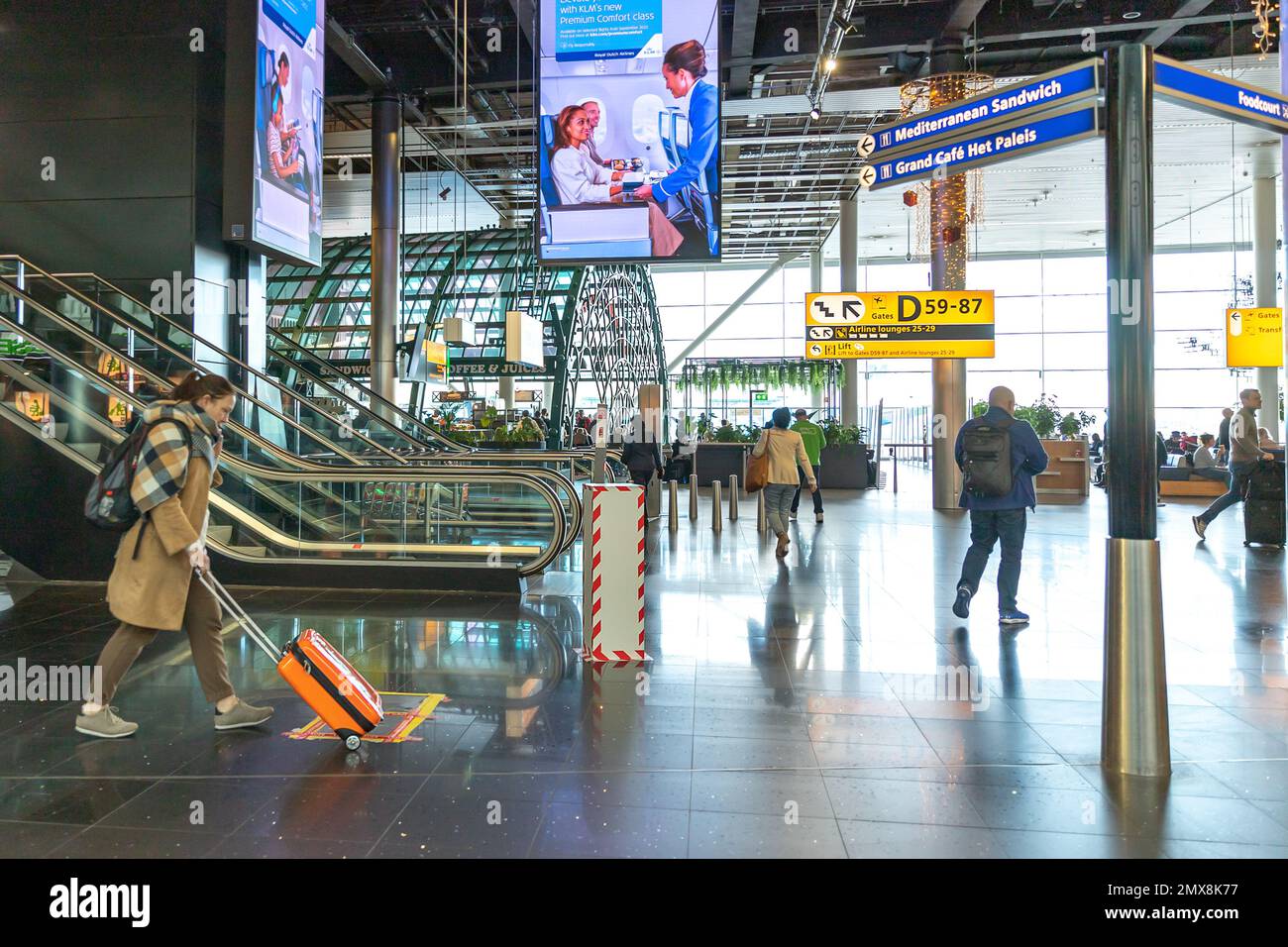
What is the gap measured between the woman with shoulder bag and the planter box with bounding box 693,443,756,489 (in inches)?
450

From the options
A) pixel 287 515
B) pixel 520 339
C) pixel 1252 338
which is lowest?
pixel 287 515

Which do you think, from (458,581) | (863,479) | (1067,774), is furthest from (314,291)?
(1067,774)

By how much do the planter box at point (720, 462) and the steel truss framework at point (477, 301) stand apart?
457 cm

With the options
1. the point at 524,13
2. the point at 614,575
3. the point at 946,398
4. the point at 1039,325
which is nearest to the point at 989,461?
the point at 614,575

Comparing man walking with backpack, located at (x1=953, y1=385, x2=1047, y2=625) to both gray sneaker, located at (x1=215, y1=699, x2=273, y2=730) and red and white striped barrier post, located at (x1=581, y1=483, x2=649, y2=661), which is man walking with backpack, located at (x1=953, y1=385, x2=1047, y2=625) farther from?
gray sneaker, located at (x1=215, y1=699, x2=273, y2=730)

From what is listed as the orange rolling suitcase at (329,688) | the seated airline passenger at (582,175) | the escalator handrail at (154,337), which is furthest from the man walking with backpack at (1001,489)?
the escalator handrail at (154,337)

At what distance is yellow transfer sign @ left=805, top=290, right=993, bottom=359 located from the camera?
17.3 meters

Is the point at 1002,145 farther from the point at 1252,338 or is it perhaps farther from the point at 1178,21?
the point at 1252,338

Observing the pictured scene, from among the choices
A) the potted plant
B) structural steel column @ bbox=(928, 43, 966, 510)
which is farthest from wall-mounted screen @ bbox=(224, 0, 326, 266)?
the potted plant

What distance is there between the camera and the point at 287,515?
29.2 ft

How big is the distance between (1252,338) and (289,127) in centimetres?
1931

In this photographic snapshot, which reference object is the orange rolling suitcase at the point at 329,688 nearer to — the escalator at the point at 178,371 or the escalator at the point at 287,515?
the escalator at the point at 287,515

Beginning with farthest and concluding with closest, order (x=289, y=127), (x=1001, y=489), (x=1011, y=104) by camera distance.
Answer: (x=289, y=127) → (x=1001, y=489) → (x=1011, y=104)

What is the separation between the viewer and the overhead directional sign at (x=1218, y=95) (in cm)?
396
